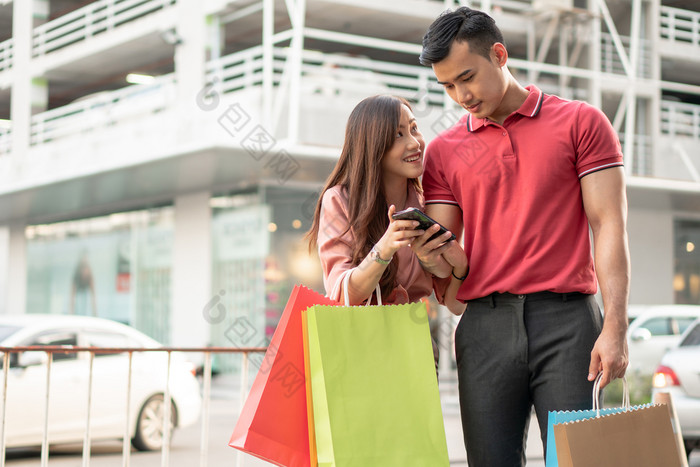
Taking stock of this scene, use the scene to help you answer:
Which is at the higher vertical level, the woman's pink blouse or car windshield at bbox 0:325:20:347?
the woman's pink blouse

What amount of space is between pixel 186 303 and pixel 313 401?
15.7 m

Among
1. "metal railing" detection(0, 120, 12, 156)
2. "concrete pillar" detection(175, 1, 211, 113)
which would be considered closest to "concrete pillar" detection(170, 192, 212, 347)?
"concrete pillar" detection(175, 1, 211, 113)

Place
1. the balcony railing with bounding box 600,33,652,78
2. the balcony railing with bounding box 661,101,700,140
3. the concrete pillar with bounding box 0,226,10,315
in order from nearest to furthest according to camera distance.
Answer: the balcony railing with bounding box 600,33,652,78 < the balcony railing with bounding box 661,101,700,140 < the concrete pillar with bounding box 0,226,10,315

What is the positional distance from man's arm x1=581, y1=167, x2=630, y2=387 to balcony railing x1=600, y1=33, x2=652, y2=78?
17.5 metres

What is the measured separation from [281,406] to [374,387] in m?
0.25

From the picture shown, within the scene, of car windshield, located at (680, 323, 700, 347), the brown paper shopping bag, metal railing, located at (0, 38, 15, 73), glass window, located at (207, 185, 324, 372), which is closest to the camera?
the brown paper shopping bag

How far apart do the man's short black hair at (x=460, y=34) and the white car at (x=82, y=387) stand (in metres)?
6.04

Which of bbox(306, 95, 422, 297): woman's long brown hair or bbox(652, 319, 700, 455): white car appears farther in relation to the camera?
bbox(652, 319, 700, 455): white car

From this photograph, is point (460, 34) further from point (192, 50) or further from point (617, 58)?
point (617, 58)

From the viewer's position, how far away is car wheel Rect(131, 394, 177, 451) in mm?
9062

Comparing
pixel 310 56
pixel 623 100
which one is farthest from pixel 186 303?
pixel 623 100

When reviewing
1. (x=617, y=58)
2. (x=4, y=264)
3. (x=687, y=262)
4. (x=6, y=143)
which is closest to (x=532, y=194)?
(x=617, y=58)

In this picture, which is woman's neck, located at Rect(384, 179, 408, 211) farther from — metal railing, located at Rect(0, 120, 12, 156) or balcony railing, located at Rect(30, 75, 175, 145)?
metal railing, located at Rect(0, 120, 12, 156)

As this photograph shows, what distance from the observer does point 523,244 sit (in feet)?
8.35
